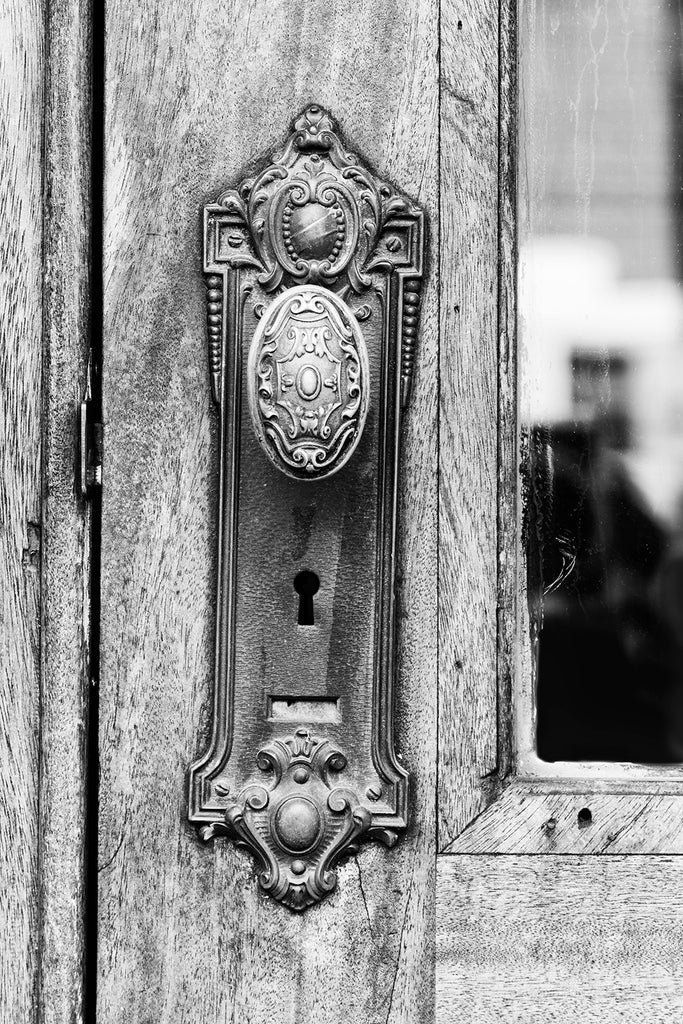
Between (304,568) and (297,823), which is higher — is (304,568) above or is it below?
above

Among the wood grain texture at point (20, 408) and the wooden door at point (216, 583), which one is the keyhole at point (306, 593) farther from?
the wood grain texture at point (20, 408)

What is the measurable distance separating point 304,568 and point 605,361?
0.75ft

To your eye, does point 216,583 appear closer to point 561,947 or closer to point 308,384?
point 308,384

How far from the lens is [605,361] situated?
0.65 meters

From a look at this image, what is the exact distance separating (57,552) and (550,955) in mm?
384

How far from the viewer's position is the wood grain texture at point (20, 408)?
0.63 meters

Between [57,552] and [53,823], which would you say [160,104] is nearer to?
[57,552]

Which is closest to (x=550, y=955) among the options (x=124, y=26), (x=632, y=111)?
(x=632, y=111)

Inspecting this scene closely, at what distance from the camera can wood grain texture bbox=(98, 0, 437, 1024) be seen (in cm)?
63

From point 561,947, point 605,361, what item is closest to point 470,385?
point 605,361

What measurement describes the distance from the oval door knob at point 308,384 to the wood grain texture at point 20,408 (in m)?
0.15

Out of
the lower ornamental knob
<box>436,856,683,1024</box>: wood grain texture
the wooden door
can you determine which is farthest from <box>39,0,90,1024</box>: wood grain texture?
<box>436,856,683,1024</box>: wood grain texture

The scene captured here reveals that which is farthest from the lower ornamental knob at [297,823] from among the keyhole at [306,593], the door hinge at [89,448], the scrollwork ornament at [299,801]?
the door hinge at [89,448]

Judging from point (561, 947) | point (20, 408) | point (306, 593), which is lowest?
point (561, 947)
